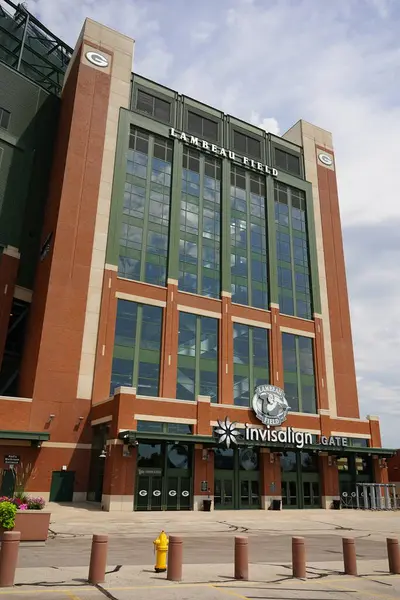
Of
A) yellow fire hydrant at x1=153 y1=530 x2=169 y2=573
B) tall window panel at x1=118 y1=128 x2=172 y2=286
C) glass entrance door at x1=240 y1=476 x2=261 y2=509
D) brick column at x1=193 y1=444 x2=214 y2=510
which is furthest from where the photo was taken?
tall window panel at x1=118 y1=128 x2=172 y2=286

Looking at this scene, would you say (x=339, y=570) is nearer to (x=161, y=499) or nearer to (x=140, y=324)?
(x=161, y=499)

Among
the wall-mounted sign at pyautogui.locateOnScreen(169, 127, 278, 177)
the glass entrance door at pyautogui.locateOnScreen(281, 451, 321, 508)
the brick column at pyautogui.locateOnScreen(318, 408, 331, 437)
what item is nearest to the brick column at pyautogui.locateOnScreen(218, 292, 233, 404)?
the glass entrance door at pyautogui.locateOnScreen(281, 451, 321, 508)

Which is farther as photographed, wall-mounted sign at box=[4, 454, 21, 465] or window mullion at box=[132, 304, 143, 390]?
window mullion at box=[132, 304, 143, 390]

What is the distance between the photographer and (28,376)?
1586 inches

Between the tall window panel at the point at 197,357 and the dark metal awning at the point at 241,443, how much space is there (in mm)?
7010

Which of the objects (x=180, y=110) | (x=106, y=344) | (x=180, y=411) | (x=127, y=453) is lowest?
(x=127, y=453)

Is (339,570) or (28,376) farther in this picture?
(28,376)

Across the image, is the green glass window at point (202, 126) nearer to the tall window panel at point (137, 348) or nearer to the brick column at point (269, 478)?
the tall window panel at point (137, 348)

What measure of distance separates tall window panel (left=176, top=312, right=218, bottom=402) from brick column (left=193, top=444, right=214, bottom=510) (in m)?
6.52

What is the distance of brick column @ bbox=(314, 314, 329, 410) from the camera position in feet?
164

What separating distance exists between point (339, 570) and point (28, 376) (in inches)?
1259

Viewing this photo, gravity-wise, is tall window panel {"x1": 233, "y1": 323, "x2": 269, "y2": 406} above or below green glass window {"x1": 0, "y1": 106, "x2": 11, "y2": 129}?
below

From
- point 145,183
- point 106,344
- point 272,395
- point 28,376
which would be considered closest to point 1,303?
point 28,376

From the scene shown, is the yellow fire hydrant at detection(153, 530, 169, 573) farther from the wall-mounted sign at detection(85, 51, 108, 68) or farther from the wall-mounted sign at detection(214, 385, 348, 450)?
the wall-mounted sign at detection(85, 51, 108, 68)
